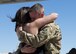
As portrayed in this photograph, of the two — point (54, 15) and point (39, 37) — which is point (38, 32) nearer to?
point (39, 37)

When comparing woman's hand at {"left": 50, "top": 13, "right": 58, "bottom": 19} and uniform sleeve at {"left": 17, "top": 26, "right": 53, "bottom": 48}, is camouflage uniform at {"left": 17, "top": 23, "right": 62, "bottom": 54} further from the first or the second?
woman's hand at {"left": 50, "top": 13, "right": 58, "bottom": 19}

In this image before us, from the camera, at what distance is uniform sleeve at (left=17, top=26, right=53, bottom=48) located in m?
4.46

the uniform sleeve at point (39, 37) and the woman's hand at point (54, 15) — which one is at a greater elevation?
the woman's hand at point (54, 15)

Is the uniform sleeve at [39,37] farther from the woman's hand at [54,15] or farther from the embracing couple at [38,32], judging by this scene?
the woman's hand at [54,15]

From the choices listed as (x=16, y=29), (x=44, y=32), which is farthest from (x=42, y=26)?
(x=16, y=29)

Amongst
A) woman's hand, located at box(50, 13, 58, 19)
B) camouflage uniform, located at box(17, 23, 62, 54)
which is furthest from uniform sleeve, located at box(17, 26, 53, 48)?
woman's hand, located at box(50, 13, 58, 19)

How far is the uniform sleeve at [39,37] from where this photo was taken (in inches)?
175

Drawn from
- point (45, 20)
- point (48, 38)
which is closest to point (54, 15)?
point (45, 20)

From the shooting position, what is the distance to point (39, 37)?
4480mm

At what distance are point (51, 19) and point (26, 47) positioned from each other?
467mm

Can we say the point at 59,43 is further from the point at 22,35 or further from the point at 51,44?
the point at 22,35

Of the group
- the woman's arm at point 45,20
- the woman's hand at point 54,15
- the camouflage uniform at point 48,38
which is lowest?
the camouflage uniform at point 48,38

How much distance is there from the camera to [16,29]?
187 inches

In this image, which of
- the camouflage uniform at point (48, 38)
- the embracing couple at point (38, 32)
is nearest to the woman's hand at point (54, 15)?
the embracing couple at point (38, 32)
